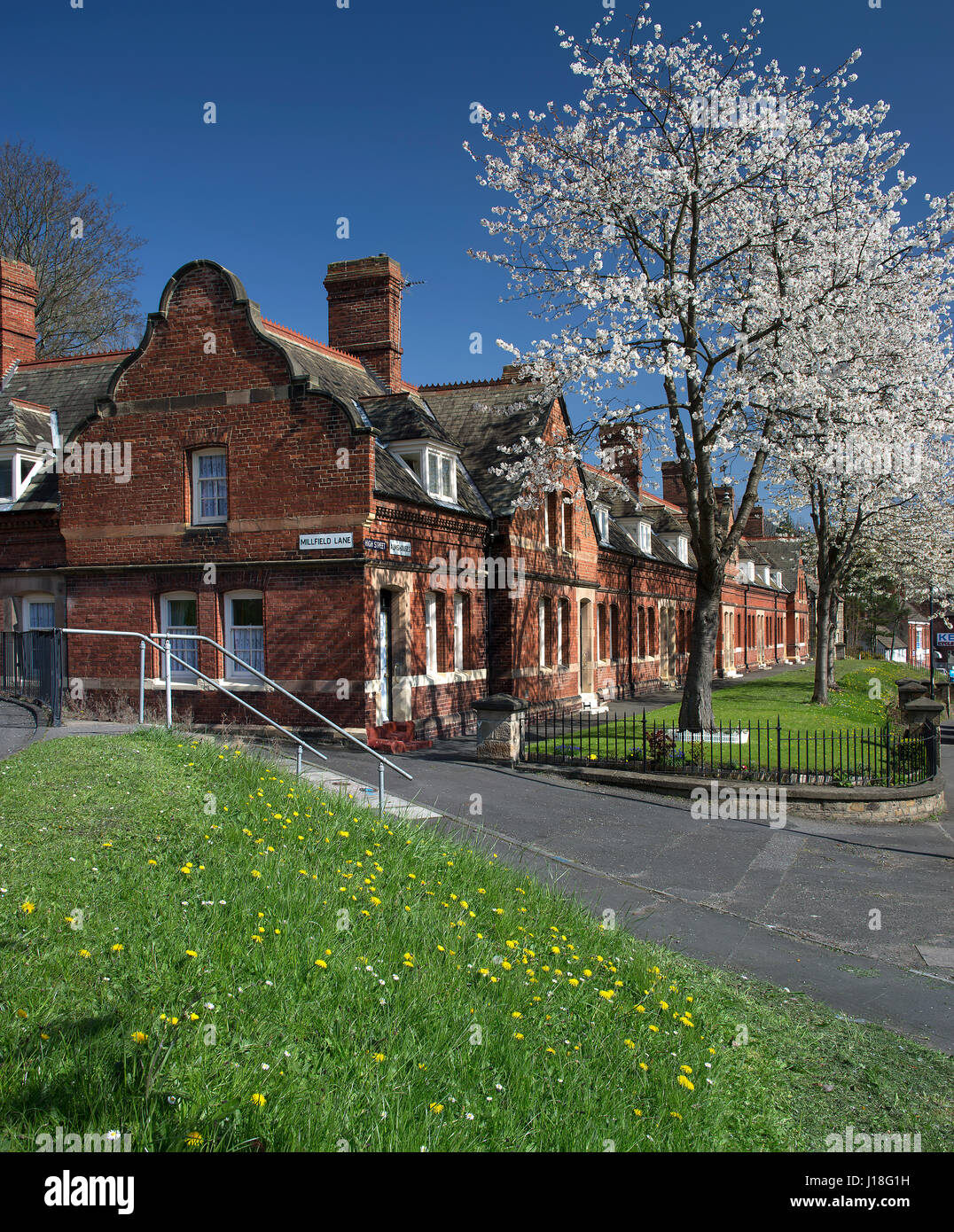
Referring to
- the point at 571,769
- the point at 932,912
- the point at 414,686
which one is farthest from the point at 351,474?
the point at 932,912

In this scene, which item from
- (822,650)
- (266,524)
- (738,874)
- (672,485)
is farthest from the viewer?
(672,485)

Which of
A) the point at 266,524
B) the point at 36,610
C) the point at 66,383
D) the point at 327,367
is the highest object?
the point at 66,383

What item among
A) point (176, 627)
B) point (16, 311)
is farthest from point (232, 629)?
point (16, 311)

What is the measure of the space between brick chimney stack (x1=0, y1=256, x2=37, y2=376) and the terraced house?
1.60 ft

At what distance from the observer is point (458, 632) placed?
21.8 metres

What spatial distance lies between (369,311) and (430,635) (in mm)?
10121

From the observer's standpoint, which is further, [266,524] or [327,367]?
[327,367]

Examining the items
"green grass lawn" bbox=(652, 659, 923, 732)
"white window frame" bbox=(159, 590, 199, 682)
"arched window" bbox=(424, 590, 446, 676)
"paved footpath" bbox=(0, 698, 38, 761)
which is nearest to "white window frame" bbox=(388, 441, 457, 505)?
"arched window" bbox=(424, 590, 446, 676)

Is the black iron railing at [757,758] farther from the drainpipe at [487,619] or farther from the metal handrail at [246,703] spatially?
the drainpipe at [487,619]

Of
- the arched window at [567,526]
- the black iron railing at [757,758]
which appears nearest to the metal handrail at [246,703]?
the black iron railing at [757,758]

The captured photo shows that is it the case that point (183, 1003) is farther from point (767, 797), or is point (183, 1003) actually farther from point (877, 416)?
point (877, 416)

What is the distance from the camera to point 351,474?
1739 cm

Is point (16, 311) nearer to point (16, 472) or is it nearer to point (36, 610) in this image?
point (16, 472)

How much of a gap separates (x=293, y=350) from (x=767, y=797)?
14.0 meters
